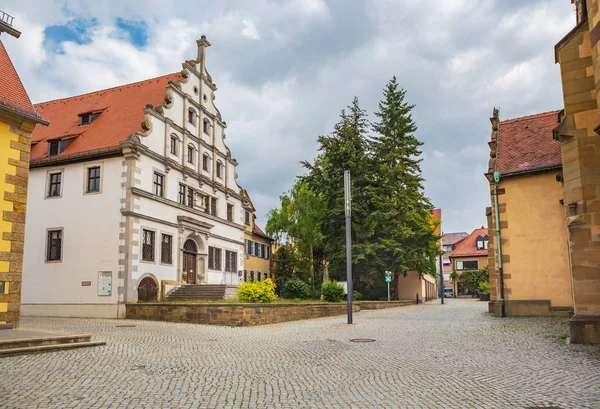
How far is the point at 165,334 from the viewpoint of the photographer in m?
16.7

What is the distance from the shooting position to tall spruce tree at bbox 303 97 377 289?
4206 cm

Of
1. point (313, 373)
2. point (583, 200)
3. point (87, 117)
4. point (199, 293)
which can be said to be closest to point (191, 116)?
point (87, 117)

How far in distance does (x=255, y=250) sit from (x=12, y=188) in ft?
114

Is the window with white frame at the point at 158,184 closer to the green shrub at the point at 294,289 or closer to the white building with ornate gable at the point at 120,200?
the white building with ornate gable at the point at 120,200

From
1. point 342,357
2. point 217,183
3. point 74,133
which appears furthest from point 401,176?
point 342,357

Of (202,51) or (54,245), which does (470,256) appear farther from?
(54,245)

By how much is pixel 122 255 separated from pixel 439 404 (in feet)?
70.4

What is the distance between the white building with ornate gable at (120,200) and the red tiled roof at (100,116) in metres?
0.09

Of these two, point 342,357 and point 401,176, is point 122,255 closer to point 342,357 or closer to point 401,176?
point 342,357

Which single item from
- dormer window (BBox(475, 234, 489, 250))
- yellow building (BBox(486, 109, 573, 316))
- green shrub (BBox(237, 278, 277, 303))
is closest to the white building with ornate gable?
green shrub (BBox(237, 278, 277, 303))

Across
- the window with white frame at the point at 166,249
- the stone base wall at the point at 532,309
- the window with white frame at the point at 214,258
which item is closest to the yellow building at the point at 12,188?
the window with white frame at the point at 166,249

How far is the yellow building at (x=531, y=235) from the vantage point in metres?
22.4

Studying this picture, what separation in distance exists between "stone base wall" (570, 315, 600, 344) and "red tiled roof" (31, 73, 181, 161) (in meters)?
22.3

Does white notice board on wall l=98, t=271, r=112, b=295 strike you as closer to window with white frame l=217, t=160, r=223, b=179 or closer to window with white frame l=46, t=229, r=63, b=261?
window with white frame l=46, t=229, r=63, b=261
